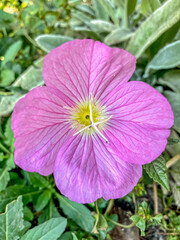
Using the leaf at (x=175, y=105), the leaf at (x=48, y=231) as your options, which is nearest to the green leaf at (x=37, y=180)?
the leaf at (x=48, y=231)

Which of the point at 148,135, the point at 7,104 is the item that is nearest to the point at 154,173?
the point at 148,135

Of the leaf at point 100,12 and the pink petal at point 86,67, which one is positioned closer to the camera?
the pink petal at point 86,67

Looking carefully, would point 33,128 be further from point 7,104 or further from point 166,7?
point 166,7

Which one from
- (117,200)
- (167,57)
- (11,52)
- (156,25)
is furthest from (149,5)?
(117,200)

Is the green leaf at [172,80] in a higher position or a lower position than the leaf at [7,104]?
higher

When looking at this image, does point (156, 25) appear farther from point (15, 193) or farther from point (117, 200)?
point (15, 193)

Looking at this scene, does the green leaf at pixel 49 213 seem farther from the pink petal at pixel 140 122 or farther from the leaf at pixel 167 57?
the leaf at pixel 167 57
